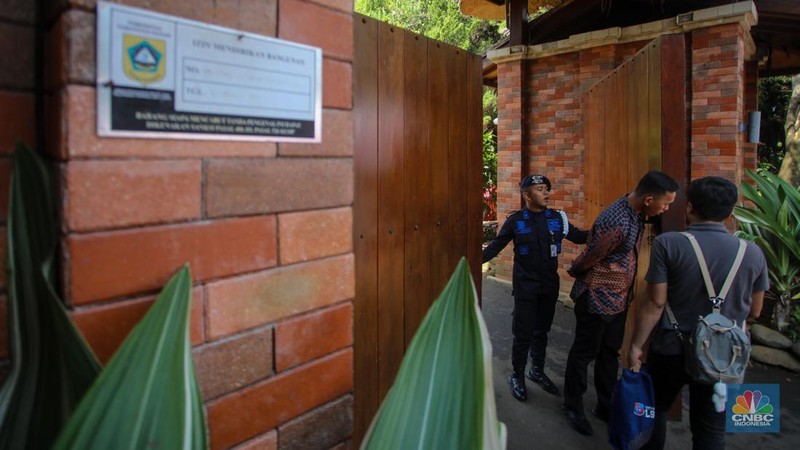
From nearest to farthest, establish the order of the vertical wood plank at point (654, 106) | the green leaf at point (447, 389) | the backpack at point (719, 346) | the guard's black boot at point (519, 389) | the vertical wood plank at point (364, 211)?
1. the green leaf at point (447, 389)
2. the vertical wood plank at point (364, 211)
3. the backpack at point (719, 346)
4. the vertical wood plank at point (654, 106)
5. the guard's black boot at point (519, 389)

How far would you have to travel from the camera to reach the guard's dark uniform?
3.69 metres

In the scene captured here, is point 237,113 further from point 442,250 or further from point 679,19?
point 679,19

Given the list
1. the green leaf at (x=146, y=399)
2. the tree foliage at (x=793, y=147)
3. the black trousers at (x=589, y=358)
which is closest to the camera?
the green leaf at (x=146, y=399)

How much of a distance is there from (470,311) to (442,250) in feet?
3.93

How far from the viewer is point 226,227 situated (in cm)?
91

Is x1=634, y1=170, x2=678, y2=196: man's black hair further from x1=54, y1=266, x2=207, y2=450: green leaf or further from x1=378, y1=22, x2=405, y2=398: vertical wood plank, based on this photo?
x1=54, y1=266, x2=207, y2=450: green leaf

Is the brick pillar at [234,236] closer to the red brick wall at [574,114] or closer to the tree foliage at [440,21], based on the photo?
the red brick wall at [574,114]

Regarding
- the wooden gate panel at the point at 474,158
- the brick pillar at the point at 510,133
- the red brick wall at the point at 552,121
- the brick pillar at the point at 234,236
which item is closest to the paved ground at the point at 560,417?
the wooden gate panel at the point at 474,158

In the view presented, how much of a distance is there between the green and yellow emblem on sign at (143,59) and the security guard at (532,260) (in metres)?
3.06

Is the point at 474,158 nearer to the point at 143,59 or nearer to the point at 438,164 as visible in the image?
the point at 438,164

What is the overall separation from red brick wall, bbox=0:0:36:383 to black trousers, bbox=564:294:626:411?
3.26m

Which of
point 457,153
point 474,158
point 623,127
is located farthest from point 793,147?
point 457,153

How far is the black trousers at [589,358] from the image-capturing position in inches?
132

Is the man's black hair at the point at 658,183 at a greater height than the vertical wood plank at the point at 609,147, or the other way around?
the vertical wood plank at the point at 609,147
